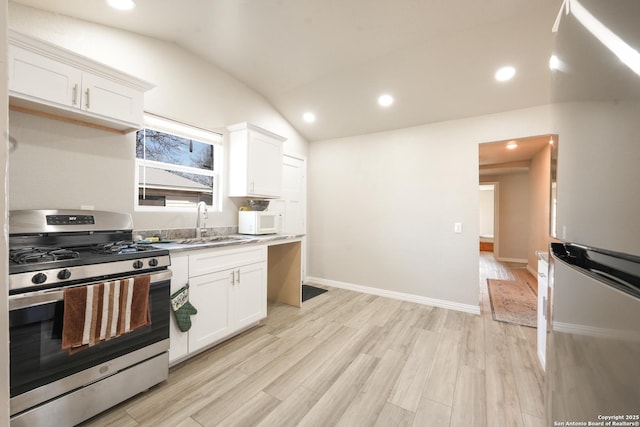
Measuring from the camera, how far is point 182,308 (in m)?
1.94

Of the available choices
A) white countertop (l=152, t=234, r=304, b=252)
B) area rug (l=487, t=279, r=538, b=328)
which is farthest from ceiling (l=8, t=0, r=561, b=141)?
area rug (l=487, t=279, r=538, b=328)

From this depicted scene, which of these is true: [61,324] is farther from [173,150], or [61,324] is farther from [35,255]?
[173,150]

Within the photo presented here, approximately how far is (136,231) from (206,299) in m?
0.90

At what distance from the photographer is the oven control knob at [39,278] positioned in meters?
1.25

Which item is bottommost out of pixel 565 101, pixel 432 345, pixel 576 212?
pixel 432 345

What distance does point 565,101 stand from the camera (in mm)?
615

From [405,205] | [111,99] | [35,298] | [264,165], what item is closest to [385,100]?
[405,205]

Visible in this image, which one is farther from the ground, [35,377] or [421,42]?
[421,42]

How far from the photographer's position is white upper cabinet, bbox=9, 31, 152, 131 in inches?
58.6

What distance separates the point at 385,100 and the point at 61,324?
3562 mm

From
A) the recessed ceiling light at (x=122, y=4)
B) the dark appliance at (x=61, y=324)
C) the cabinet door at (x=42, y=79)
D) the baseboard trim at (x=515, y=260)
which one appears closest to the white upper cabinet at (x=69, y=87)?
the cabinet door at (x=42, y=79)

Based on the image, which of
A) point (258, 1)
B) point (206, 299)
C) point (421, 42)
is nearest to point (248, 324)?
point (206, 299)

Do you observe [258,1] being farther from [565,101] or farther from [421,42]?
[565,101]

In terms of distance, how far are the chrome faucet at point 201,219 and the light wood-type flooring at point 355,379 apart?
116 cm
